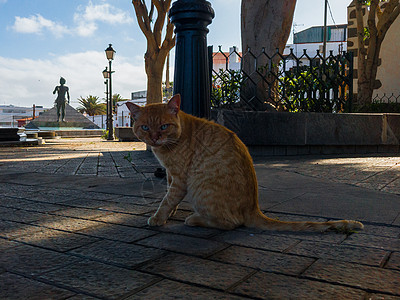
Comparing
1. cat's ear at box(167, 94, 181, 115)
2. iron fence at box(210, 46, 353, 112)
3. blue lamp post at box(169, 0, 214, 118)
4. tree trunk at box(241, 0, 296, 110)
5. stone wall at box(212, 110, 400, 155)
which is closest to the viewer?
cat's ear at box(167, 94, 181, 115)

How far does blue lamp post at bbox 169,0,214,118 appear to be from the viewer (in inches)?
160

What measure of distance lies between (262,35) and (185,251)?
6690mm

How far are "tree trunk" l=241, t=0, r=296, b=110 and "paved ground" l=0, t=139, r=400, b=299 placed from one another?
3982mm

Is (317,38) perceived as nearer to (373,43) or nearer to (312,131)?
(373,43)

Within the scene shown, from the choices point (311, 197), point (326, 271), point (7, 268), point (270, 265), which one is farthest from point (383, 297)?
point (311, 197)

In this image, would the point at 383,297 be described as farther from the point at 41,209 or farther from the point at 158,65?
the point at 158,65

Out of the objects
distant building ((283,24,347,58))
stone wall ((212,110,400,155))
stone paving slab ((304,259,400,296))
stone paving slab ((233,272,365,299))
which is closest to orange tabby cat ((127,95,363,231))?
stone paving slab ((304,259,400,296))

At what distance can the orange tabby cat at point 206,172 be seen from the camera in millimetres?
2391

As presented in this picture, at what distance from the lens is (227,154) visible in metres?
2.48

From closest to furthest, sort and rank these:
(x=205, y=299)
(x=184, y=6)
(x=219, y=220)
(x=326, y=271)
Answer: (x=205, y=299) < (x=326, y=271) < (x=219, y=220) < (x=184, y=6)

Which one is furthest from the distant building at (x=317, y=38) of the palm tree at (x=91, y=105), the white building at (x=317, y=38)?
the palm tree at (x=91, y=105)

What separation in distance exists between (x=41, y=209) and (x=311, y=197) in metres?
2.44

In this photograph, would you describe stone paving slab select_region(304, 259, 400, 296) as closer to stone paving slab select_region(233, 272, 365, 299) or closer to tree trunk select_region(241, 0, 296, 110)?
stone paving slab select_region(233, 272, 365, 299)

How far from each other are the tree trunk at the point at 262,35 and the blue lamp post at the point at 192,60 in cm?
339
